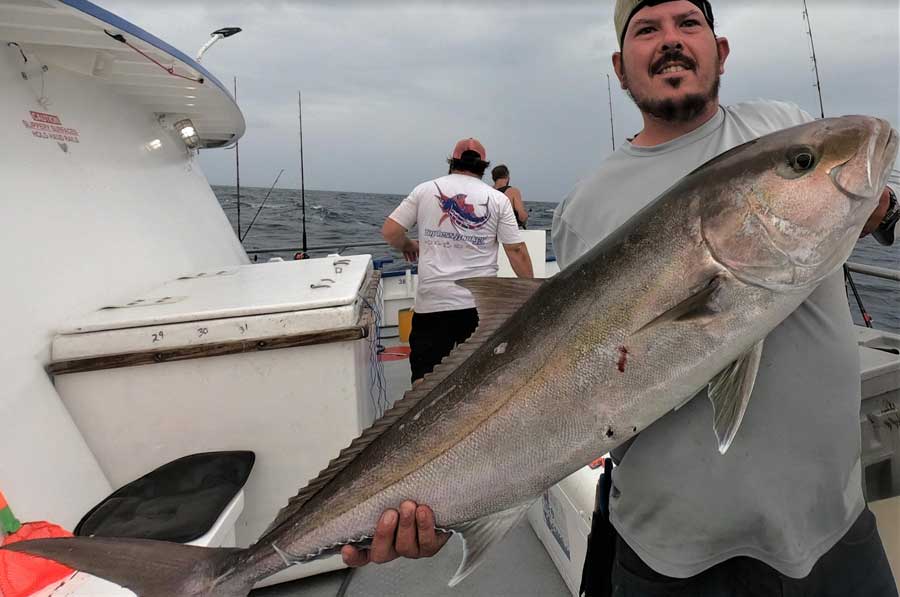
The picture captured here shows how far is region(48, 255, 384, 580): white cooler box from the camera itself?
97.1 inches

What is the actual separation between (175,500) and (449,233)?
103 inches

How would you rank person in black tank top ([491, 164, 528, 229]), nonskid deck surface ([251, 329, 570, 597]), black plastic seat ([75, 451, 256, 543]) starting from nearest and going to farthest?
black plastic seat ([75, 451, 256, 543]), nonskid deck surface ([251, 329, 570, 597]), person in black tank top ([491, 164, 528, 229])

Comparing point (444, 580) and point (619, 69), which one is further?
point (444, 580)

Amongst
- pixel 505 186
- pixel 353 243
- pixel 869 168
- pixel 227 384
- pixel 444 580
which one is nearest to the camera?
pixel 869 168

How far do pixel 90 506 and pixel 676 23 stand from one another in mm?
3068

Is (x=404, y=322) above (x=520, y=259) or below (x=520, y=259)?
below

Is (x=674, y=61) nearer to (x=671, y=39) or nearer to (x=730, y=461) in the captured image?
(x=671, y=39)

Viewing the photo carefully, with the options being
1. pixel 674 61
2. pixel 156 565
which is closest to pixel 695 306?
pixel 674 61

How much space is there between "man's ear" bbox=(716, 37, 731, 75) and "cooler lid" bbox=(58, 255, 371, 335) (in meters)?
1.88

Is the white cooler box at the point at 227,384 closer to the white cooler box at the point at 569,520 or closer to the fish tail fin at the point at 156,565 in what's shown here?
the fish tail fin at the point at 156,565

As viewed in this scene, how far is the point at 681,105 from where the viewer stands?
5.01ft

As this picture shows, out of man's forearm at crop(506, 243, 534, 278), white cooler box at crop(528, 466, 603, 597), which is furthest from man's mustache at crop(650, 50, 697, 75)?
man's forearm at crop(506, 243, 534, 278)

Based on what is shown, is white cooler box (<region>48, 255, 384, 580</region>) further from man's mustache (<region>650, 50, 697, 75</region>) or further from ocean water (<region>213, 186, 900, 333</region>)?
ocean water (<region>213, 186, 900, 333</region>)

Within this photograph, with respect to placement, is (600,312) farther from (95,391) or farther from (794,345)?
(95,391)
